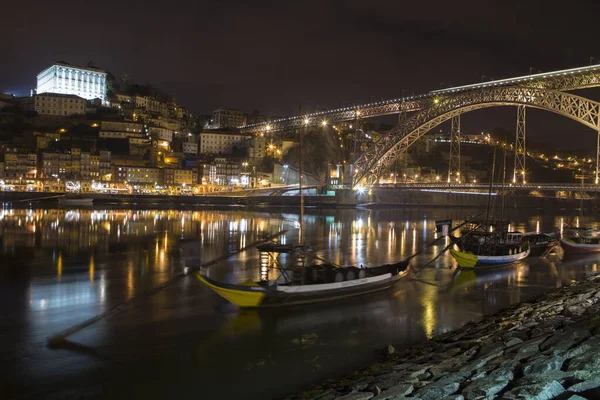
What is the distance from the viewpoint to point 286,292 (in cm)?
953

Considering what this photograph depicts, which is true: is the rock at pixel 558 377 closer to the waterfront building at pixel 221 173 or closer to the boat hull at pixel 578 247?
the boat hull at pixel 578 247

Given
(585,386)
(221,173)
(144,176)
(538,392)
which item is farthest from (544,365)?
(221,173)

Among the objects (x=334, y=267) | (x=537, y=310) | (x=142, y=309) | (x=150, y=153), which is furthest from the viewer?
(x=150, y=153)

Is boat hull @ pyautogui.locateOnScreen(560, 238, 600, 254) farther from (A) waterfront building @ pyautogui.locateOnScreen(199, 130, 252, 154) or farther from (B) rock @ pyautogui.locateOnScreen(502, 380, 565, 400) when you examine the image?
(A) waterfront building @ pyautogui.locateOnScreen(199, 130, 252, 154)

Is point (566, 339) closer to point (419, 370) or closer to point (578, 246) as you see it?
point (419, 370)

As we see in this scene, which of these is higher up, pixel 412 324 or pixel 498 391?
pixel 498 391

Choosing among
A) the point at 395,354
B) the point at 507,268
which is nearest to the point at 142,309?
the point at 395,354

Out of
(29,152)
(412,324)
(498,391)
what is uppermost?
(29,152)

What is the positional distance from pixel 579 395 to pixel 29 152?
62.9 m

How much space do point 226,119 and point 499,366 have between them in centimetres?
8235

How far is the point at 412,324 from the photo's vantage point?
883 cm

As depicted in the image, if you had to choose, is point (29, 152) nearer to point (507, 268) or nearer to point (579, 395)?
point (507, 268)

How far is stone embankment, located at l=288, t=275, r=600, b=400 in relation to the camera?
4.18 metres

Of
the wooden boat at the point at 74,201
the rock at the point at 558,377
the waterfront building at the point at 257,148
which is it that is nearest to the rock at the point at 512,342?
the rock at the point at 558,377
